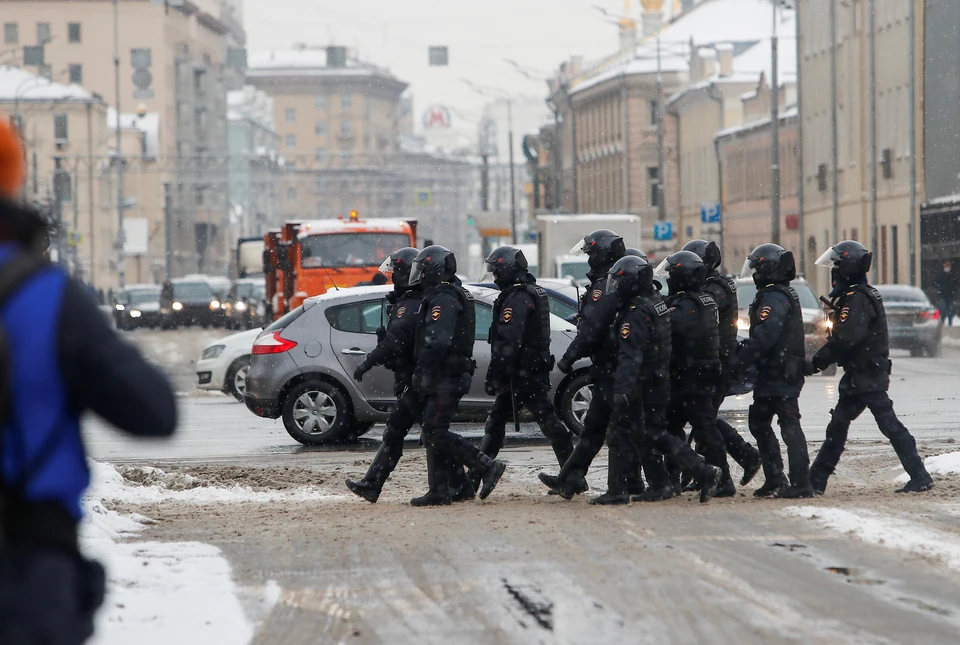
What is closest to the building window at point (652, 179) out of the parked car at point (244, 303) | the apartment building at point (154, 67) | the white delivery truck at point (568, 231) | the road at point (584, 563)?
the apartment building at point (154, 67)

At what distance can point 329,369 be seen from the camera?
53.9 feet

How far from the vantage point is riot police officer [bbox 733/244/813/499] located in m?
10.9

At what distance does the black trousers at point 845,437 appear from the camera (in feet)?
36.5

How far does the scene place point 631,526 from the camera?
380 inches

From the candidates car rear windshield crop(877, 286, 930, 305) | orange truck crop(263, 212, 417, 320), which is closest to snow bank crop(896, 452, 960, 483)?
orange truck crop(263, 212, 417, 320)

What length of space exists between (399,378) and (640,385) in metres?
1.52

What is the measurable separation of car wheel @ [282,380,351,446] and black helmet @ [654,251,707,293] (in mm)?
5809

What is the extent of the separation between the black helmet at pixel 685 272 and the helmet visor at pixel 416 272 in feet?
5.05

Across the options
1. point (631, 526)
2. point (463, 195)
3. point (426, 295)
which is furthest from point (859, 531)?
point (463, 195)

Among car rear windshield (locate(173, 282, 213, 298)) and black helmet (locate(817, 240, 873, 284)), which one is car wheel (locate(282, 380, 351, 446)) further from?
car rear windshield (locate(173, 282, 213, 298))

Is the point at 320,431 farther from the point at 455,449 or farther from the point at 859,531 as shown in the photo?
the point at 859,531

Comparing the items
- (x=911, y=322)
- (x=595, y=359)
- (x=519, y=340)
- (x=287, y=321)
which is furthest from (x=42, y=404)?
(x=911, y=322)

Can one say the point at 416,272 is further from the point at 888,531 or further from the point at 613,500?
the point at 888,531

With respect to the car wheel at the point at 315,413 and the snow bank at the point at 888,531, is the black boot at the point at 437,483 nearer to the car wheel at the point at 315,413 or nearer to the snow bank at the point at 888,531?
the snow bank at the point at 888,531
